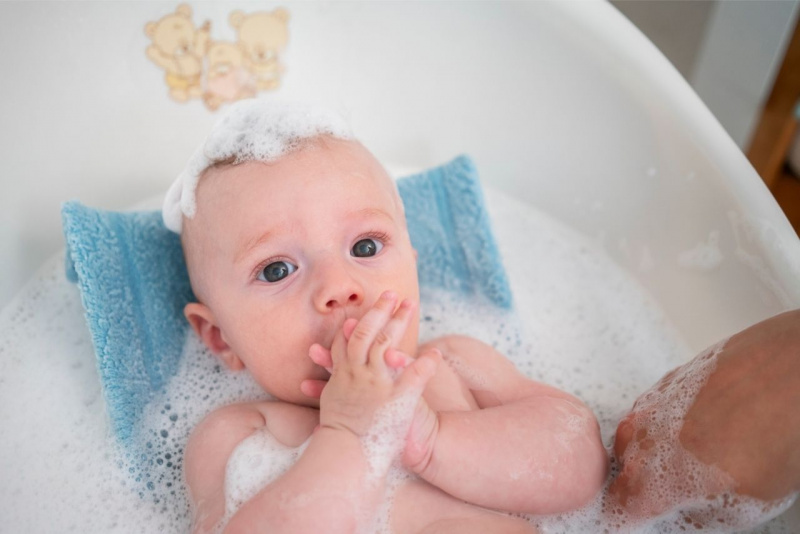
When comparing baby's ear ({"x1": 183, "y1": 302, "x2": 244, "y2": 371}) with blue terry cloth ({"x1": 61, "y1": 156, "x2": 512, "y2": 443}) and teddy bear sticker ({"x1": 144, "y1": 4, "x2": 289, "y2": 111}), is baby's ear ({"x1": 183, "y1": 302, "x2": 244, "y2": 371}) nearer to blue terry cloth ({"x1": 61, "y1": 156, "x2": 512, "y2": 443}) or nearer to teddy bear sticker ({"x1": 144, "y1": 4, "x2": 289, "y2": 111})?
blue terry cloth ({"x1": 61, "y1": 156, "x2": 512, "y2": 443})

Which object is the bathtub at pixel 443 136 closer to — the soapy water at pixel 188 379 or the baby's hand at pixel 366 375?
the soapy water at pixel 188 379

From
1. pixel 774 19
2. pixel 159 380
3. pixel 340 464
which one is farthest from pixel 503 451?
pixel 774 19

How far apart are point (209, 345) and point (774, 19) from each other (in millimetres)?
1355

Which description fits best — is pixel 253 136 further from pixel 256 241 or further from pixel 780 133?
pixel 780 133

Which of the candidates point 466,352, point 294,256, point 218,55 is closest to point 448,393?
point 466,352

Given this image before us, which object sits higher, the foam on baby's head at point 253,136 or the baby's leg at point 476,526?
the foam on baby's head at point 253,136

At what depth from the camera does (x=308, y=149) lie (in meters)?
1.03

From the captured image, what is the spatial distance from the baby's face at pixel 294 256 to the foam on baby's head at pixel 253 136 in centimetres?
3

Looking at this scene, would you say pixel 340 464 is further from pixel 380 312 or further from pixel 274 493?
pixel 380 312

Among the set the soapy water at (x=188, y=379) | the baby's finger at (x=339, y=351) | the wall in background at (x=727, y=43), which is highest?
the wall in background at (x=727, y=43)

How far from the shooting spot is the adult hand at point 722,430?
83 cm

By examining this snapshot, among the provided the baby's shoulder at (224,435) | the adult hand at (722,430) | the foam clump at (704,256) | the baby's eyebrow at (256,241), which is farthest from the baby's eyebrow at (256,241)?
the foam clump at (704,256)

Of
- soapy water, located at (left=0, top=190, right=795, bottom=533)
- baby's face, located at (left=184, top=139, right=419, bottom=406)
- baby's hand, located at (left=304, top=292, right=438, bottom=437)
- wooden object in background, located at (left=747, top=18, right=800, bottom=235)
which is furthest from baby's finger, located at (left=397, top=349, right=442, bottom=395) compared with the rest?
wooden object in background, located at (left=747, top=18, right=800, bottom=235)

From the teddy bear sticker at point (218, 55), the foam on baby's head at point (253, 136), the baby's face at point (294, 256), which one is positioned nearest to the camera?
the baby's face at point (294, 256)
